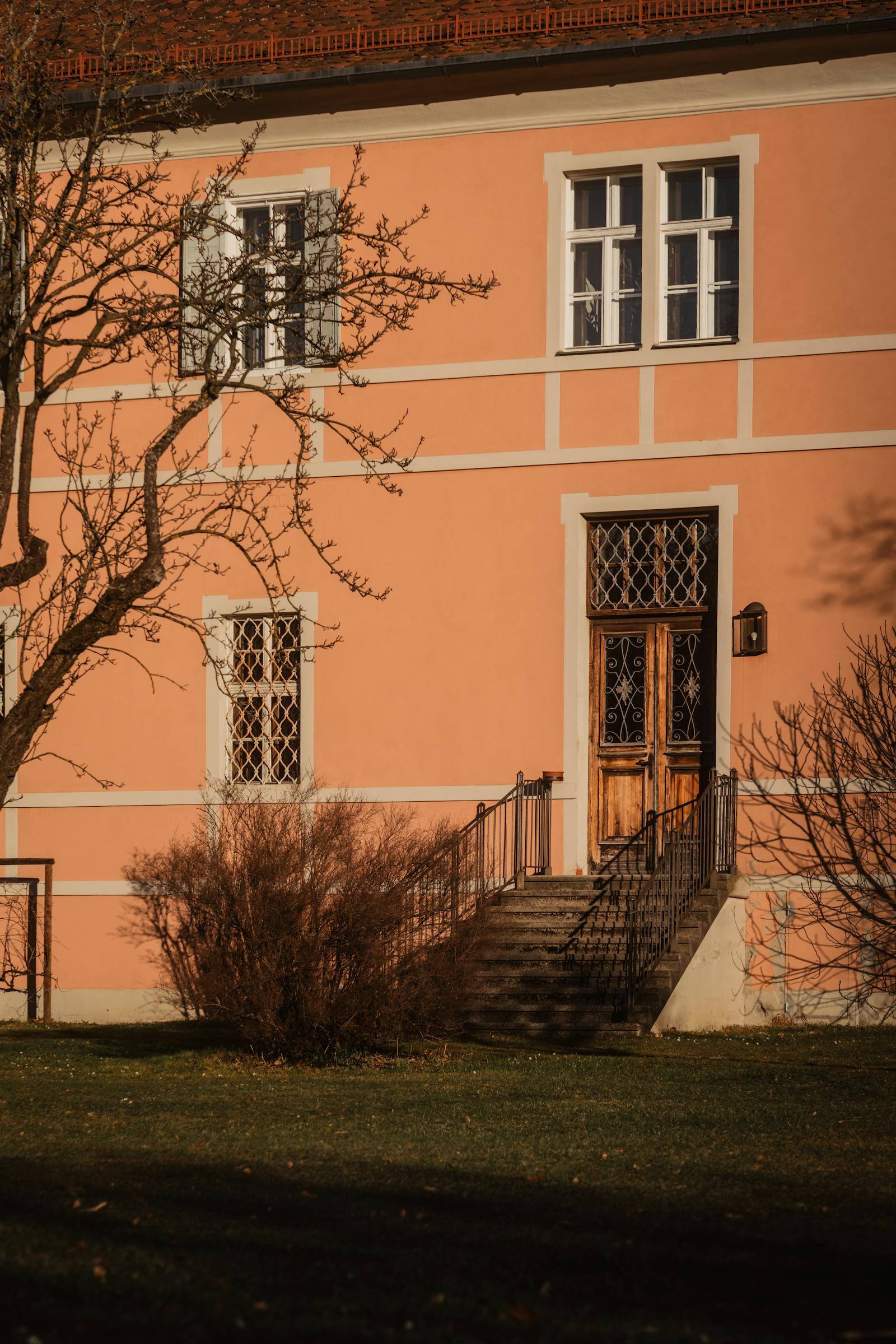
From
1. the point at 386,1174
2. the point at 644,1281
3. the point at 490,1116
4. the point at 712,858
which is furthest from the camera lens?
the point at 712,858

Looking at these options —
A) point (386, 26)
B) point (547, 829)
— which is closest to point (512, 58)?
point (386, 26)

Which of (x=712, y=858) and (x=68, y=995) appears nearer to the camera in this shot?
(x=712, y=858)

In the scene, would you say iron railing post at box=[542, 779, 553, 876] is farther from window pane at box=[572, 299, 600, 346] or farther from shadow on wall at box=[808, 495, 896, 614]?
window pane at box=[572, 299, 600, 346]

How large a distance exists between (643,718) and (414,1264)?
31.6 feet

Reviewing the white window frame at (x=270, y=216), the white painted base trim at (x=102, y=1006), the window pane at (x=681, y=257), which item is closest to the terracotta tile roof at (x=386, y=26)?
the white window frame at (x=270, y=216)

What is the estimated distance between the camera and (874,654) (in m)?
13.7

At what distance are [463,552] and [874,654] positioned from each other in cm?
351

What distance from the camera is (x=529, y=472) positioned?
1466 centimetres

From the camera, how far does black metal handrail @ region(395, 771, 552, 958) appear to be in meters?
10.9

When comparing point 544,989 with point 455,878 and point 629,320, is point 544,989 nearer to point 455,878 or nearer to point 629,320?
point 455,878

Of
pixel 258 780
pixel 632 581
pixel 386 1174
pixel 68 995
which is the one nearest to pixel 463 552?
pixel 632 581

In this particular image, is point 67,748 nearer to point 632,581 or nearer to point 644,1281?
point 632,581

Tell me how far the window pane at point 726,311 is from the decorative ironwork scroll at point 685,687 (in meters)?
2.50

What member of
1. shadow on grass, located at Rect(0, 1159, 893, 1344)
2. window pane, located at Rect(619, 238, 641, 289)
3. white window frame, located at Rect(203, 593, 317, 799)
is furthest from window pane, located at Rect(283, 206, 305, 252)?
shadow on grass, located at Rect(0, 1159, 893, 1344)
